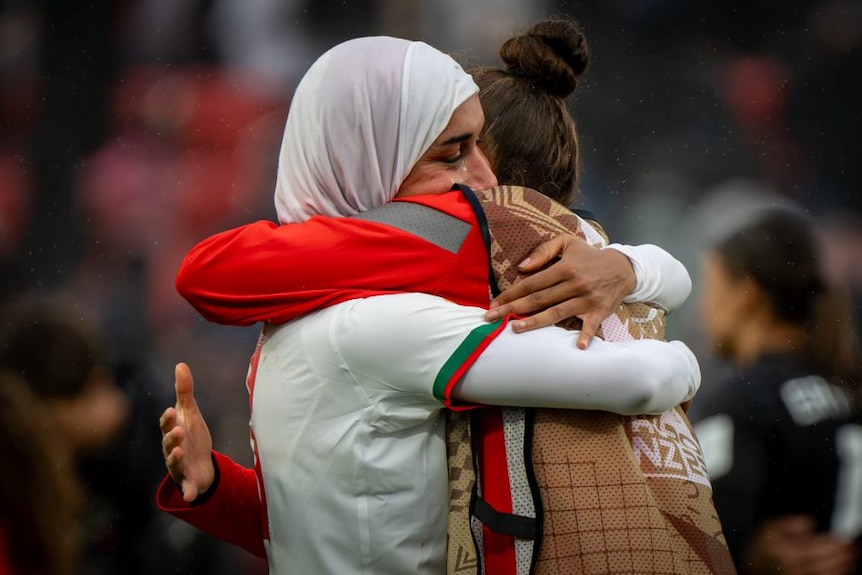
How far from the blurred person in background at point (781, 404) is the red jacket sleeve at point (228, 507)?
134 centimetres

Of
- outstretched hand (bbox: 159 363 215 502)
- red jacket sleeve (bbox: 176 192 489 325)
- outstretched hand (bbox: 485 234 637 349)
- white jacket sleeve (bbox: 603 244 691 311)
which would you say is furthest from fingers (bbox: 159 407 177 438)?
Answer: white jacket sleeve (bbox: 603 244 691 311)

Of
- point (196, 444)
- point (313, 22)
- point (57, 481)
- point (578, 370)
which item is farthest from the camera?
point (313, 22)

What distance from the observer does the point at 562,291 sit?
981 millimetres

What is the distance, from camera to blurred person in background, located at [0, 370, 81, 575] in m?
2.27

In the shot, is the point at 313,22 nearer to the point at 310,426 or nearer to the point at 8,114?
the point at 8,114

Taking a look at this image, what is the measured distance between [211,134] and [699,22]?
1211 mm

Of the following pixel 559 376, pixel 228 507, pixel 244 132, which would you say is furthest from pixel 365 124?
pixel 244 132

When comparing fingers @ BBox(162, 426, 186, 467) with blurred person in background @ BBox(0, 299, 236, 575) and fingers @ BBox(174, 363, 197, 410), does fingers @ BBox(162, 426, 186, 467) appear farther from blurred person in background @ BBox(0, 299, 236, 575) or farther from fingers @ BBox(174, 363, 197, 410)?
blurred person in background @ BBox(0, 299, 236, 575)

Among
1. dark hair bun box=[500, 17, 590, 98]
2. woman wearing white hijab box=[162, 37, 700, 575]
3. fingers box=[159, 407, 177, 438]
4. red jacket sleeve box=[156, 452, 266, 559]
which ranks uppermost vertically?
dark hair bun box=[500, 17, 590, 98]

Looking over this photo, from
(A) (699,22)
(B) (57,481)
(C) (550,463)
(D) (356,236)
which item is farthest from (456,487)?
(A) (699,22)

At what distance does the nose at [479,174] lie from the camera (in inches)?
44.3

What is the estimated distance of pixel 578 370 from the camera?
93cm

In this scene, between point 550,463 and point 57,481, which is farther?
point 57,481

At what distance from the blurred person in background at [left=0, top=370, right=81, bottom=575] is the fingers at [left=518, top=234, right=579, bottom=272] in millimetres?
1669
